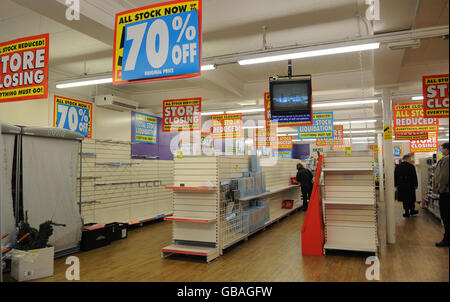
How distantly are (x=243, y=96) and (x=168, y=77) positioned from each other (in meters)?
7.79

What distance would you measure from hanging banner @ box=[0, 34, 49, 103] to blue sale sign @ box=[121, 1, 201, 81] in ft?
5.14

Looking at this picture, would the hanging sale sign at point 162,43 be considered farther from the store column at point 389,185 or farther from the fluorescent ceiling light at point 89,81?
the store column at point 389,185

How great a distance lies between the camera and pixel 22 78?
5.02 meters

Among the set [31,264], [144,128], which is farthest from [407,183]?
[31,264]

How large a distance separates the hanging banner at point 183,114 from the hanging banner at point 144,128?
2.93m

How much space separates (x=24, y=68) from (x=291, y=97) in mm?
4922

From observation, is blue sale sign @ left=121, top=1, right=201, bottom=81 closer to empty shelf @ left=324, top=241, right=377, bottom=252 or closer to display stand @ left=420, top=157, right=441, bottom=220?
empty shelf @ left=324, top=241, right=377, bottom=252

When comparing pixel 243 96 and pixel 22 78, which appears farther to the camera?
pixel 243 96

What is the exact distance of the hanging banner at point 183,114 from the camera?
9.05 metres

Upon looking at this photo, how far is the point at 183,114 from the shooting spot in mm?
9297
